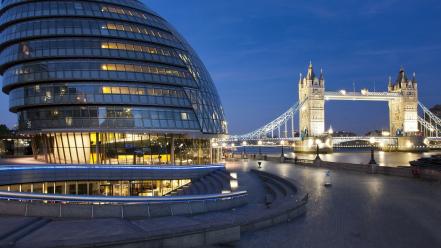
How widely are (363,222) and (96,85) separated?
152ft

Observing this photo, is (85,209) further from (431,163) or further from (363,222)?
(431,163)

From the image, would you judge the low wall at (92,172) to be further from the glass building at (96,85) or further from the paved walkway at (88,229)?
the paved walkway at (88,229)

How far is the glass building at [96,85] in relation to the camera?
57719 mm

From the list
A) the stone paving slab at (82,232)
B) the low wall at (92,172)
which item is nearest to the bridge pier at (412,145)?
the low wall at (92,172)

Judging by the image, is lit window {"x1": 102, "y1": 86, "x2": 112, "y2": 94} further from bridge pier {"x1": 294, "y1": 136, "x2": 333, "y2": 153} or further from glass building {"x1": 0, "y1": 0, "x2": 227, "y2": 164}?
bridge pier {"x1": 294, "y1": 136, "x2": 333, "y2": 153}

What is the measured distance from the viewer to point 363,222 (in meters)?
18.6

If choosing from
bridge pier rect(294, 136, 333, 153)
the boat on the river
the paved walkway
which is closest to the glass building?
the boat on the river

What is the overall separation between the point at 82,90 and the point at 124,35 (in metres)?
10.2

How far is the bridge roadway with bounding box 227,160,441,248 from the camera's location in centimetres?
1539

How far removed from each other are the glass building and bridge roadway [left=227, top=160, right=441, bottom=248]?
116 ft

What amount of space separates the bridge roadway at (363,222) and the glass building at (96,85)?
35.3m

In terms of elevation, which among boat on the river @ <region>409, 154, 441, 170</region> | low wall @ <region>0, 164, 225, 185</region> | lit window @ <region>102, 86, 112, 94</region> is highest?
lit window @ <region>102, 86, 112, 94</region>

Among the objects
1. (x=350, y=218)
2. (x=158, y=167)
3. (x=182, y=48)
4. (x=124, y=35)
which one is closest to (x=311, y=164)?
(x=158, y=167)

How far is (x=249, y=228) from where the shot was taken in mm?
17234
